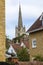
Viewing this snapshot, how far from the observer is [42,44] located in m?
41.3

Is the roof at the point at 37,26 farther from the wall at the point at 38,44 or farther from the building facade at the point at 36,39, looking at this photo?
the wall at the point at 38,44

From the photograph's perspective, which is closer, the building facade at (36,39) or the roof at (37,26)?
the building facade at (36,39)

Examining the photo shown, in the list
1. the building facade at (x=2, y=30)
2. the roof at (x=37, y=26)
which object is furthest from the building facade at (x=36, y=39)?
the building facade at (x=2, y=30)

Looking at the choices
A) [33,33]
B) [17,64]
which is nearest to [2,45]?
[17,64]

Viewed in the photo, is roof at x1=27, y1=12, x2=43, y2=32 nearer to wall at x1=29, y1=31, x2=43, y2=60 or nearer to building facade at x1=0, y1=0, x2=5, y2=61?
wall at x1=29, y1=31, x2=43, y2=60

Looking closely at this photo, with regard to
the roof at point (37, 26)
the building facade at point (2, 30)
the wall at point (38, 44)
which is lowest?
the wall at point (38, 44)

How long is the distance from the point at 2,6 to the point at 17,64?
33.1 feet

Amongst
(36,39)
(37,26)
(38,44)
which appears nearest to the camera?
(38,44)

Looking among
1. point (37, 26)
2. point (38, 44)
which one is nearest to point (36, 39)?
point (38, 44)

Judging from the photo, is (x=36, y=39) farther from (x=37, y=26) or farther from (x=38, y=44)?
(x=37, y=26)

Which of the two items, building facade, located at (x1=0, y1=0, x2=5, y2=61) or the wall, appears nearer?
building facade, located at (x1=0, y1=0, x2=5, y2=61)

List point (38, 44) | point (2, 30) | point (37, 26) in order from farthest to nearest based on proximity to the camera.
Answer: point (37, 26)
point (38, 44)
point (2, 30)

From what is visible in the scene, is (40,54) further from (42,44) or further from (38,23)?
(38,23)

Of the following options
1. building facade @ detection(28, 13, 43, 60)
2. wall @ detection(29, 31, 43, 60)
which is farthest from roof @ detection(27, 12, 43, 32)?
wall @ detection(29, 31, 43, 60)
